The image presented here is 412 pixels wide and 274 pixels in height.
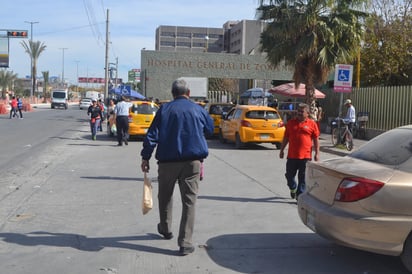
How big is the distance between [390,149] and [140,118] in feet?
50.0

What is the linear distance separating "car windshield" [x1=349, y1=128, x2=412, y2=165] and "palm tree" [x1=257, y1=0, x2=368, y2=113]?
48.1ft

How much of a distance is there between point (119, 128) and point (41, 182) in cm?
789

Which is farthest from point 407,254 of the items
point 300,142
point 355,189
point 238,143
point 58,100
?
point 58,100

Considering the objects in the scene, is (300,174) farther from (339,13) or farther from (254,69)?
(254,69)

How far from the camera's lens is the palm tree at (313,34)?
2025cm

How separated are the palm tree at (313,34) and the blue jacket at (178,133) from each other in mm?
15392

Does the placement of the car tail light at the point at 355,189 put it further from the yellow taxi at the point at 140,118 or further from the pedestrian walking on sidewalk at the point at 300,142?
the yellow taxi at the point at 140,118

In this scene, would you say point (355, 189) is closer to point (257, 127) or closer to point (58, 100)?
point (257, 127)

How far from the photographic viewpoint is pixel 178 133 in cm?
564

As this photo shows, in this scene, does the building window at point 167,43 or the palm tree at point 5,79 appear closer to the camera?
the palm tree at point 5,79

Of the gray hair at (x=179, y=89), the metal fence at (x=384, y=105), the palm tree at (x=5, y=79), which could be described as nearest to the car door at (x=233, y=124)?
the metal fence at (x=384, y=105)

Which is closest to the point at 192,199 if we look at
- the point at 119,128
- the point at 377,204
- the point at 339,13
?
the point at 377,204

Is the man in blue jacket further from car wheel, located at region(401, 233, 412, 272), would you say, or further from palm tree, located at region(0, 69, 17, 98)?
palm tree, located at region(0, 69, 17, 98)

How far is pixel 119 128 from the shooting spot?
1816 cm
